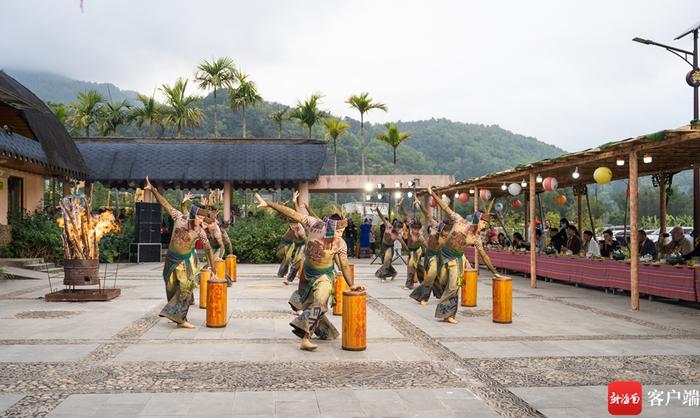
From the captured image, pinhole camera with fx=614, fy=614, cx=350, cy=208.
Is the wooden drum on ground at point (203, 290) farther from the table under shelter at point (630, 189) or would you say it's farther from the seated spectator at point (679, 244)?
the seated spectator at point (679, 244)

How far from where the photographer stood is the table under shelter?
449 inches

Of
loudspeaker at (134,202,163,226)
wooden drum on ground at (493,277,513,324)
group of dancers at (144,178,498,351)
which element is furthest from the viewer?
loudspeaker at (134,202,163,226)

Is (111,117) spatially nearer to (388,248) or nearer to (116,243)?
(116,243)

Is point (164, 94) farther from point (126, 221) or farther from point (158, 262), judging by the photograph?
point (158, 262)

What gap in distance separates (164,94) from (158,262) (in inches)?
719

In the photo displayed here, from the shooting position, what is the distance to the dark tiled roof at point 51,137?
1650 centimetres

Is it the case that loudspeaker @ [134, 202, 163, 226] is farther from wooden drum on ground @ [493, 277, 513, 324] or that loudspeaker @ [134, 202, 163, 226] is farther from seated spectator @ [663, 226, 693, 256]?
seated spectator @ [663, 226, 693, 256]

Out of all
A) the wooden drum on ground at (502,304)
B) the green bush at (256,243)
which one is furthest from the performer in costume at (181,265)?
the green bush at (256,243)

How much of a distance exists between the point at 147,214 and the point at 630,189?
58.5 ft

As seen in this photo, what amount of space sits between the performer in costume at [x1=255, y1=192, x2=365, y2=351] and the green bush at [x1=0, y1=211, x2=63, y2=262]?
15.4 meters

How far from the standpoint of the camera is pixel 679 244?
44.2 feet

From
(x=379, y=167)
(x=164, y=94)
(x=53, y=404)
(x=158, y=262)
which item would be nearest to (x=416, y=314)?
(x=53, y=404)

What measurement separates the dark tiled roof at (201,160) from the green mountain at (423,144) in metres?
21.6

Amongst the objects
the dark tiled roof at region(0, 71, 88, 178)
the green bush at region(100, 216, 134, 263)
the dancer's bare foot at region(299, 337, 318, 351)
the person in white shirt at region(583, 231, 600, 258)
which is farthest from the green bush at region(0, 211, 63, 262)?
the person in white shirt at region(583, 231, 600, 258)
